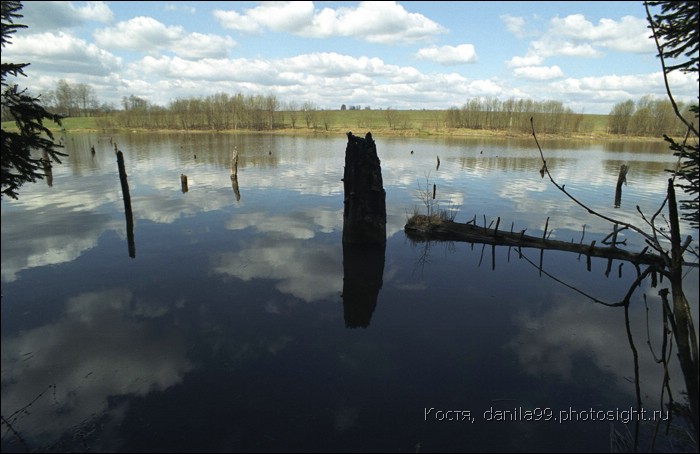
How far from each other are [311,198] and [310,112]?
126 m

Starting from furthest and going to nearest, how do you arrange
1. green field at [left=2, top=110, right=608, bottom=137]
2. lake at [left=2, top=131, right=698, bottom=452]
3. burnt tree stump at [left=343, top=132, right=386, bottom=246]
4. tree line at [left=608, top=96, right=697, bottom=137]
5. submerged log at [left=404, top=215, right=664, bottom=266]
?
1. green field at [left=2, top=110, right=608, bottom=137]
2. tree line at [left=608, top=96, right=697, bottom=137]
3. burnt tree stump at [left=343, top=132, right=386, bottom=246]
4. submerged log at [left=404, top=215, right=664, bottom=266]
5. lake at [left=2, top=131, right=698, bottom=452]

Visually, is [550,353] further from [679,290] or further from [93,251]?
[93,251]

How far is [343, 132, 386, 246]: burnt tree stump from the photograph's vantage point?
1927 centimetres

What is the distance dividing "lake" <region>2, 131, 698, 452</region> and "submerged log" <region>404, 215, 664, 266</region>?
0.51 meters

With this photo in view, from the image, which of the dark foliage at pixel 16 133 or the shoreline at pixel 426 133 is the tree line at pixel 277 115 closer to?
the shoreline at pixel 426 133

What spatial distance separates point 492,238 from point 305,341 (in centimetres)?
1266

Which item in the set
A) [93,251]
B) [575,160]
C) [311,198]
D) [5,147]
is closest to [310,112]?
[575,160]

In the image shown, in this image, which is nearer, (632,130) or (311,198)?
(311,198)

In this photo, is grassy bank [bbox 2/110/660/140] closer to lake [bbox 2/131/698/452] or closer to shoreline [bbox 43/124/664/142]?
shoreline [bbox 43/124/664/142]

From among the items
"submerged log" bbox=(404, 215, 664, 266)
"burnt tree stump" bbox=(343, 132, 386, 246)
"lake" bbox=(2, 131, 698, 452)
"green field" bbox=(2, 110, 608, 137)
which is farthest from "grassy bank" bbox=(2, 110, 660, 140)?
"lake" bbox=(2, 131, 698, 452)

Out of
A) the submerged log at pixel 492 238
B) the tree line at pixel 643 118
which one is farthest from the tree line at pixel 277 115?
the submerged log at pixel 492 238

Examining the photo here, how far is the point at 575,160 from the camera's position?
202ft

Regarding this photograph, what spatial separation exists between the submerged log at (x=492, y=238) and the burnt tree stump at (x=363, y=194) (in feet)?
9.91

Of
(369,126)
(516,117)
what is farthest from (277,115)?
(516,117)
